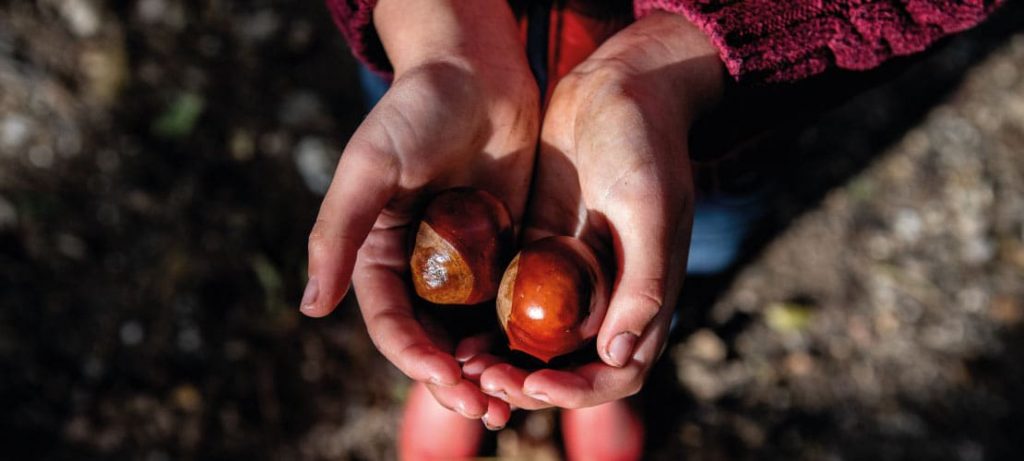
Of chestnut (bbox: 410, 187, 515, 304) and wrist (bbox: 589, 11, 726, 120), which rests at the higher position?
wrist (bbox: 589, 11, 726, 120)

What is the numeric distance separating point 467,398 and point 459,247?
0.34 m

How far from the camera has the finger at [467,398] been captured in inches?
62.0

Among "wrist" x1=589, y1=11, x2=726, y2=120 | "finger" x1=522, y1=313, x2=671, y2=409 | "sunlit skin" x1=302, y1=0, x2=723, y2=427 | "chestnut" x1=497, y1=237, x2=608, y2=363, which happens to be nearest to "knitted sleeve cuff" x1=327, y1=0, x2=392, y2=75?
"sunlit skin" x1=302, y1=0, x2=723, y2=427

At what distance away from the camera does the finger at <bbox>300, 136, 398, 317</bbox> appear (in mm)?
1529

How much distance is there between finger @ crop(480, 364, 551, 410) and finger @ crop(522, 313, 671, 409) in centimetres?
2

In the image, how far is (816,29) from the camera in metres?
1.76

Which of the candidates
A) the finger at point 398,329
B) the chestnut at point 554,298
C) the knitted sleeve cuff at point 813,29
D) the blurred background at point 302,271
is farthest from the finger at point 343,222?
the blurred background at point 302,271

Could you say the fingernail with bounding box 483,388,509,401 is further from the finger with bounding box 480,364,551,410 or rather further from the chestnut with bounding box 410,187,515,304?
the chestnut with bounding box 410,187,515,304

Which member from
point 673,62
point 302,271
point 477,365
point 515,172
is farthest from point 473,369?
point 302,271

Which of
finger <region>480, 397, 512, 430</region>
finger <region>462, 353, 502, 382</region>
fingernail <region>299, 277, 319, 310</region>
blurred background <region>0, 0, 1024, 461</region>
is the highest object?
fingernail <region>299, 277, 319, 310</region>

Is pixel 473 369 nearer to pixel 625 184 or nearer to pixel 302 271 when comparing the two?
pixel 625 184

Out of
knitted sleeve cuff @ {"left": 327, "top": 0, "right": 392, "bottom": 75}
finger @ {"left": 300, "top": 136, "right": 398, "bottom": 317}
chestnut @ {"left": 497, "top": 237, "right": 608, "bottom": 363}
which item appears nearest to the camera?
finger @ {"left": 300, "top": 136, "right": 398, "bottom": 317}

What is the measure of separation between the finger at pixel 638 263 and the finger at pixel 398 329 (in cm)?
33

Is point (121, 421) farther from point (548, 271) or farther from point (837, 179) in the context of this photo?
point (837, 179)
